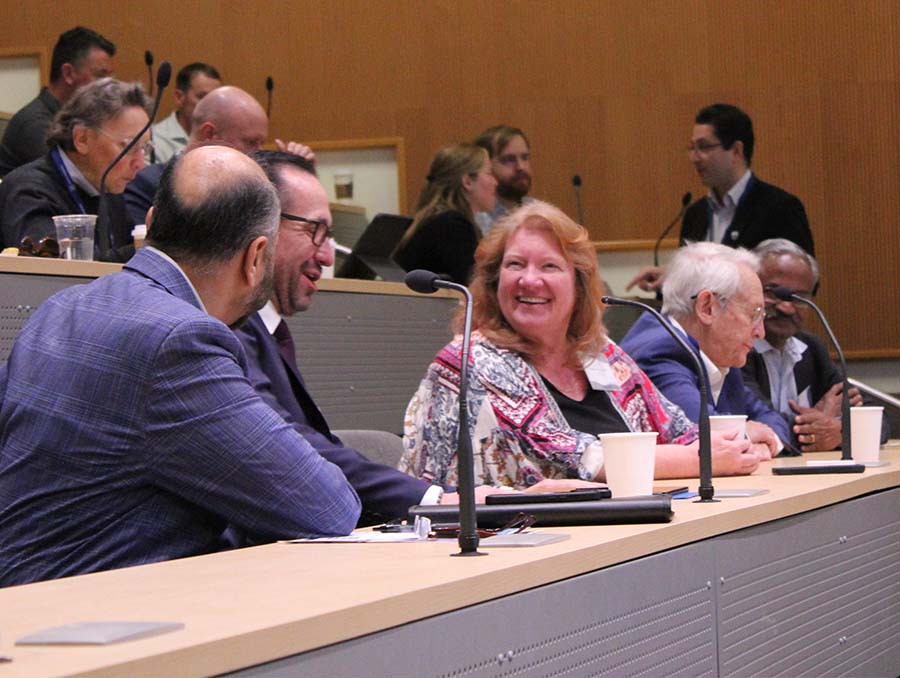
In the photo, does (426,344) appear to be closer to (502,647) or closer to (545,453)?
(545,453)

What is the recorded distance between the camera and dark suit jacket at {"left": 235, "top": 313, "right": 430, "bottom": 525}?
2.35 m

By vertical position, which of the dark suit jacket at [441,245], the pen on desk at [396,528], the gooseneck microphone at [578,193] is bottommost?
the pen on desk at [396,528]

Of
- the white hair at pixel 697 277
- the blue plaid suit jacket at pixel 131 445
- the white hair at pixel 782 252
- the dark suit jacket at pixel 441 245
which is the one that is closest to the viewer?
the blue plaid suit jacket at pixel 131 445

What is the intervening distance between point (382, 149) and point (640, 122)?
136 cm

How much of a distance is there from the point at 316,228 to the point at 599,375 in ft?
2.46

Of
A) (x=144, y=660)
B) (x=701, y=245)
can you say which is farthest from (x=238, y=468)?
(x=701, y=245)

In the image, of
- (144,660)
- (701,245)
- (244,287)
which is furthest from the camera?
(701,245)

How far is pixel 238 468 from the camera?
1734mm

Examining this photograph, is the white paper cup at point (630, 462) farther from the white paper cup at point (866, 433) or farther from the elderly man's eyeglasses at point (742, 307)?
the elderly man's eyeglasses at point (742, 307)

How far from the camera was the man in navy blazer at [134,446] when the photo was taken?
172cm

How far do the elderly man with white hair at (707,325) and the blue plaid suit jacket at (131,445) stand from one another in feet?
6.06

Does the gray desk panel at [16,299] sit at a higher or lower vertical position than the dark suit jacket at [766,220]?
lower

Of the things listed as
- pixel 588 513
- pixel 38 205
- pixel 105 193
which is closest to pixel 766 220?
pixel 105 193

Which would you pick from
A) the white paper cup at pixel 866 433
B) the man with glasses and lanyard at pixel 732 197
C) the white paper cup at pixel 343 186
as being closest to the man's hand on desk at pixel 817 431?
the white paper cup at pixel 866 433
